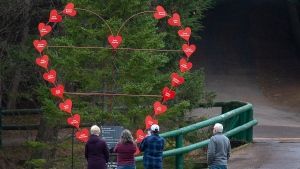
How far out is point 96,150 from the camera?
10.5 m

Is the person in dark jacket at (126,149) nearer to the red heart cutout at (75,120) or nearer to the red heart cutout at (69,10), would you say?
the red heart cutout at (75,120)

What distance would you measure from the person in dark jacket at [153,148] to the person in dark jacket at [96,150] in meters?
0.62

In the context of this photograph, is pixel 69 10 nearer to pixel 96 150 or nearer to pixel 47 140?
pixel 96 150

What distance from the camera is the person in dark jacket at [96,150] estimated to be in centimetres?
1048

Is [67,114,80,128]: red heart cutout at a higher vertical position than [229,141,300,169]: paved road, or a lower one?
higher

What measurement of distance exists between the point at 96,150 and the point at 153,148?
2.93ft

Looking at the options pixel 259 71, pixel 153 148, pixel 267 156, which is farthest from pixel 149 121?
pixel 259 71

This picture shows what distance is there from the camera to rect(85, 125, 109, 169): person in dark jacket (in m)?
10.5

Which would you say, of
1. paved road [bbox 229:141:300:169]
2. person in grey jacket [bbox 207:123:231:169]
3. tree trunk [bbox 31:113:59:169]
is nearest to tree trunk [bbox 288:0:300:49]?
paved road [bbox 229:141:300:169]

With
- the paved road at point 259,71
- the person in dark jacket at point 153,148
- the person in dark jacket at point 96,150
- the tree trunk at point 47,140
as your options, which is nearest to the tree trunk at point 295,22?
the paved road at point 259,71

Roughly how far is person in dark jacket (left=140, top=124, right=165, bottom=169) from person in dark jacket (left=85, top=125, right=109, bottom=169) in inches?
24.5

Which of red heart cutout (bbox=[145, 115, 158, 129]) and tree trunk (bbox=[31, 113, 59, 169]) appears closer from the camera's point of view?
red heart cutout (bbox=[145, 115, 158, 129])

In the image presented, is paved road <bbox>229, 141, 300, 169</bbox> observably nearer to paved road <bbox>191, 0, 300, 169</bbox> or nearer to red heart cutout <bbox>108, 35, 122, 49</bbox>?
paved road <bbox>191, 0, 300, 169</bbox>

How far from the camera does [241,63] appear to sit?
38500mm
